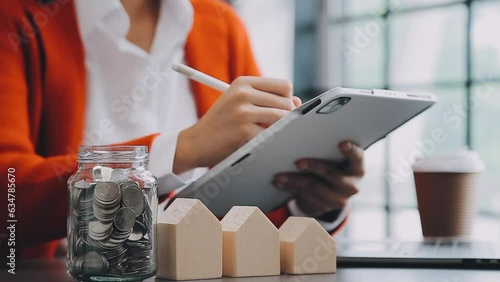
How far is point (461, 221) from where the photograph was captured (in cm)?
114

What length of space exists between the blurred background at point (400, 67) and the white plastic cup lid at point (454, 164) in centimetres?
92

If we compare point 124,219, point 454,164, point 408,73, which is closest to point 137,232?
point 124,219

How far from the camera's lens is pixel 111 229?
0.67 meters

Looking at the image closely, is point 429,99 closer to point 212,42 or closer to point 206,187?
point 206,187

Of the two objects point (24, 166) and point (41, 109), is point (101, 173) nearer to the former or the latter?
point (24, 166)

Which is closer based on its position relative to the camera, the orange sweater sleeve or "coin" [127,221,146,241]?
"coin" [127,221,146,241]

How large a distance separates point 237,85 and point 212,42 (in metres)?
0.47

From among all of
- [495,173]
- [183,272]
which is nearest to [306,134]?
[183,272]

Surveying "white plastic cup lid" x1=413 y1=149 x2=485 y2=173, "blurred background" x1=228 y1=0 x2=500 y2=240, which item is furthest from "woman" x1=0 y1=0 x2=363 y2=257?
"blurred background" x1=228 y1=0 x2=500 y2=240

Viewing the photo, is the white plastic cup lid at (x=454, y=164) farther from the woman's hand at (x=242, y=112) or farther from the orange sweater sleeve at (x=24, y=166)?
the orange sweater sleeve at (x=24, y=166)

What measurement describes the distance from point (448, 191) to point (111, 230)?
24.9 inches

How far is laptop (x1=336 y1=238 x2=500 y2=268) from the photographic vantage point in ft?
2.74

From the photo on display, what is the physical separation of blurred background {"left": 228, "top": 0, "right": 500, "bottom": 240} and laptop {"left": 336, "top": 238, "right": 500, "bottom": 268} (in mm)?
1034

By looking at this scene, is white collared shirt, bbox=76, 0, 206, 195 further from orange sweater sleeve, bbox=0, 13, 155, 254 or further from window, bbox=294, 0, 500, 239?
window, bbox=294, 0, 500, 239
